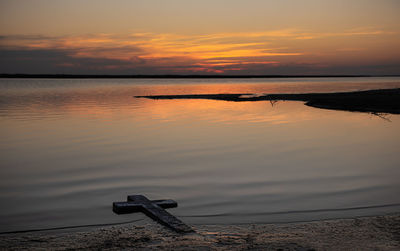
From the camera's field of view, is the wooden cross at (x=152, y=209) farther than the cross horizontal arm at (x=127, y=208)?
No

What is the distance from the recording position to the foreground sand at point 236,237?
19.6 feet

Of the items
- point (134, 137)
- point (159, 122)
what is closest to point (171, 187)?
point (134, 137)

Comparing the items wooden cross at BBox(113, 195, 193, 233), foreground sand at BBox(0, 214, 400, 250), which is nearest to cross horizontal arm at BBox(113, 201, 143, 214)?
wooden cross at BBox(113, 195, 193, 233)

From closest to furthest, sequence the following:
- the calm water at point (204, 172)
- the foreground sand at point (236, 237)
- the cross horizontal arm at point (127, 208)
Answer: the foreground sand at point (236, 237) → the cross horizontal arm at point (127, 208) → the calm water at point (204, 172)

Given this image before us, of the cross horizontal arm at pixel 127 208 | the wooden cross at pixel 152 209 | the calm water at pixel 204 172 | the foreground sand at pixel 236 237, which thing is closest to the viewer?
the foreground sand at pixel 236 237

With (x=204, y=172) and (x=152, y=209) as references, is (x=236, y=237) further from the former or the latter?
(x=204, y=172)

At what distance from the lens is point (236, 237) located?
6.45 m

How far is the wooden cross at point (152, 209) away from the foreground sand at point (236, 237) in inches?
6.5

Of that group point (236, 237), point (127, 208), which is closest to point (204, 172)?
point (127, 208)

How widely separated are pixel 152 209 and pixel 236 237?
1968mm

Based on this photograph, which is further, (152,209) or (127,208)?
(127,208)

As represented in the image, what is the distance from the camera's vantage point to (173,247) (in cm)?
589

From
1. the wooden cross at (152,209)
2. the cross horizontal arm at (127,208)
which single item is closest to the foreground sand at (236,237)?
the wooden cross at (152,209)

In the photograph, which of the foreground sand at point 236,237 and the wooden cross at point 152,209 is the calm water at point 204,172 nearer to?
the wooden cross at point 152,209
